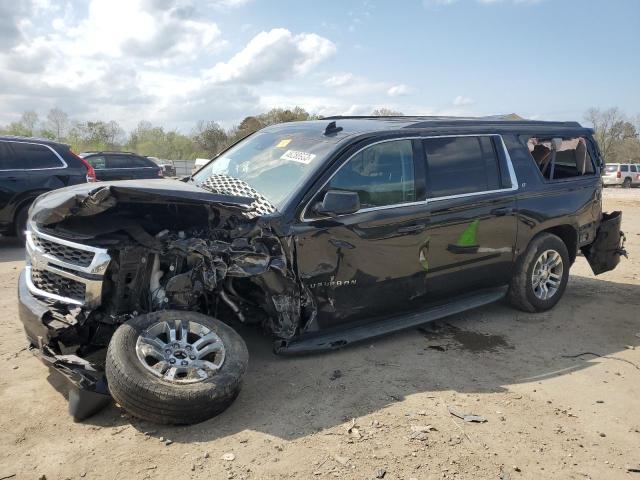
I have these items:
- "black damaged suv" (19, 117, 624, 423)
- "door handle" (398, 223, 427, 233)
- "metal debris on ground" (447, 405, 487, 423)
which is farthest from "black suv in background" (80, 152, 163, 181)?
"metal debris on ground" (447, 405, 487, 423)

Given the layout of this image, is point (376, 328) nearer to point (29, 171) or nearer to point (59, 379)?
point (59, 379)

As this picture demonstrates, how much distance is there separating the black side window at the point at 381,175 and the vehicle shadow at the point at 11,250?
6.06m

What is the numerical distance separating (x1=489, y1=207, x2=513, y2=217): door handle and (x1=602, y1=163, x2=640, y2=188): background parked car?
33638mm

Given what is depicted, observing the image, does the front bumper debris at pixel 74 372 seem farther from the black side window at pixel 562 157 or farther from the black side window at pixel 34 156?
the black side window at pixel 34 156

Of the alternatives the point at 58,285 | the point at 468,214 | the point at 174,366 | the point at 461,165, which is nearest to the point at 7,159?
the point at 58,285

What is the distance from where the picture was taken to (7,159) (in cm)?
859

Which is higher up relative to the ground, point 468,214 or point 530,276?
point 468,214

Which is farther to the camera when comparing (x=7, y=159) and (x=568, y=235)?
(x=7, y=159)

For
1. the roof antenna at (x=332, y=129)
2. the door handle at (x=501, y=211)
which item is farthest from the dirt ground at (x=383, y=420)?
the roof antenna at (x=332, y=129)

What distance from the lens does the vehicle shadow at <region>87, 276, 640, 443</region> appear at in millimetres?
3363

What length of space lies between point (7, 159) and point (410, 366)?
7.70 meters

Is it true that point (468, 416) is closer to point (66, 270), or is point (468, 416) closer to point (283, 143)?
point (283, 143)

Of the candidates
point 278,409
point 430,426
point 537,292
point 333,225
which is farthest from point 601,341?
point 278,409

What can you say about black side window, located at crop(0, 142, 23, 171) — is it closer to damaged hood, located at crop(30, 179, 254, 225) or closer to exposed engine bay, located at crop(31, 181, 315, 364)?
exposed engine bay, located at crop(31, 181, 315, 364)
